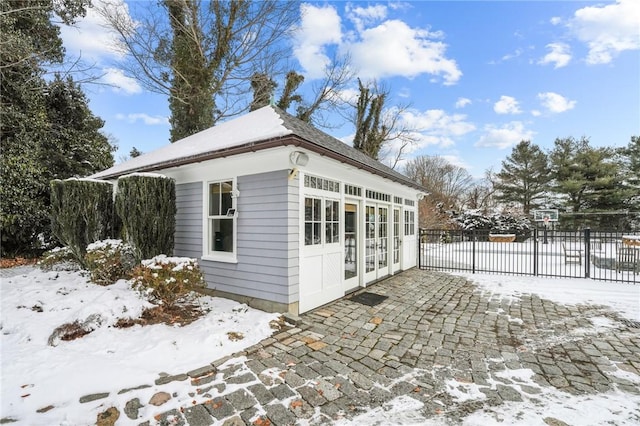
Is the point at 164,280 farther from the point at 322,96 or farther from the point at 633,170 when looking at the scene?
the point at 633,170

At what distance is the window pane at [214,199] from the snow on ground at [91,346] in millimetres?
1690

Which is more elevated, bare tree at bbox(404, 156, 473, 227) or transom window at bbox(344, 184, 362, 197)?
bare tree at bbox(404, 156, 473, 227)

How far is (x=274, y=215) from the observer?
15.5ft

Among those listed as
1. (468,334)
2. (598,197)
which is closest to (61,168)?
(468,334)

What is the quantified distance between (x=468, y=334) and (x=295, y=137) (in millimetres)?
3840

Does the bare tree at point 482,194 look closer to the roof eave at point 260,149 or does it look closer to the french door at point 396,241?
the french door at point 396,241

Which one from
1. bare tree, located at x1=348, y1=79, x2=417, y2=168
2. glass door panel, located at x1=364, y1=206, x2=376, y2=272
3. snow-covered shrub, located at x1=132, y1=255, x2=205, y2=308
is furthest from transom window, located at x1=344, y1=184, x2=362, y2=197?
bare tree, located at x1=348, y1=79, x2=417, y2=168

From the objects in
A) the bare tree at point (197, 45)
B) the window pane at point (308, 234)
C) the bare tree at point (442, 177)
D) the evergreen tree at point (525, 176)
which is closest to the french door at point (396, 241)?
the window pane at point (308, 234)

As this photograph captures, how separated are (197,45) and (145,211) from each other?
968 cm

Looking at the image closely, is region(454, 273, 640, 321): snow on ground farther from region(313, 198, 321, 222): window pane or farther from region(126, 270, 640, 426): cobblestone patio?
region(313, 198, 321, 222): window pane

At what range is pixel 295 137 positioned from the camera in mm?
4117

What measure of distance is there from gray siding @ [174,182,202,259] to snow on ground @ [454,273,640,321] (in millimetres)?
6792

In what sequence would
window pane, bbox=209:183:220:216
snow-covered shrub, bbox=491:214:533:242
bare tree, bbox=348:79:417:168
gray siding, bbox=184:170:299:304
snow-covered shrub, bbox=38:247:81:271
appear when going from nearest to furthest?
gray siding, bbox=184:170:299:304 < window pane, bbox=209:183:220:216 < snow-covered shrub, bbox=38:247:81:271 < bare tree, bbox=348:79:417:168 < snow-covered shrub, bbox=491:214:533:242

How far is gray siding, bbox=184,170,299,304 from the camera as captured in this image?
4.60 m
